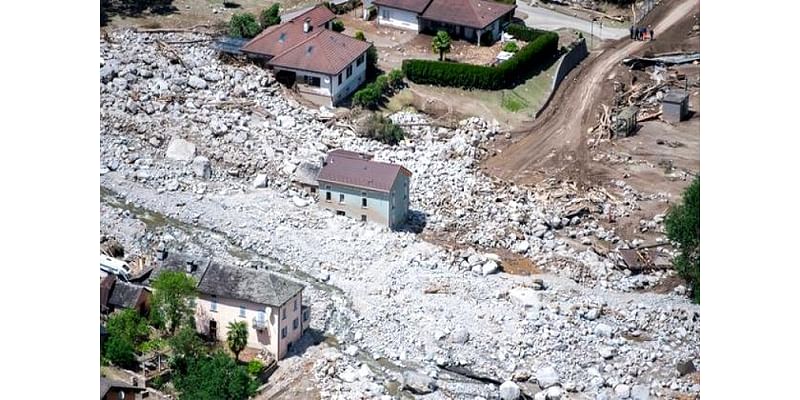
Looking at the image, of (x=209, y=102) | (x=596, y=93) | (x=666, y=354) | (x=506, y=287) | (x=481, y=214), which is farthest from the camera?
(x=596, y=93)

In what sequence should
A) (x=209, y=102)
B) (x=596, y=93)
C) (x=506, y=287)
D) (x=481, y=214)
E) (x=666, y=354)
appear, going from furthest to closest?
1. (x=596, y=93)
2. (x=209, y=102)
3. (x=481, y=214)
4. (x=506, y=287)
5. (x=666, y=354)

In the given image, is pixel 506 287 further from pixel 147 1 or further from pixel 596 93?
pixel 147 1

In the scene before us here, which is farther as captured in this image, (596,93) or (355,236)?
(596,93)

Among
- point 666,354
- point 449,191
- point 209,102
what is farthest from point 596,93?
point 666,354

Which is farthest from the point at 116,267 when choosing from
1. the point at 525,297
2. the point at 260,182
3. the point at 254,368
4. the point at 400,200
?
the point at 525,297

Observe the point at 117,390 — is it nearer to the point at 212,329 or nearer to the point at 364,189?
the point at 212,329
